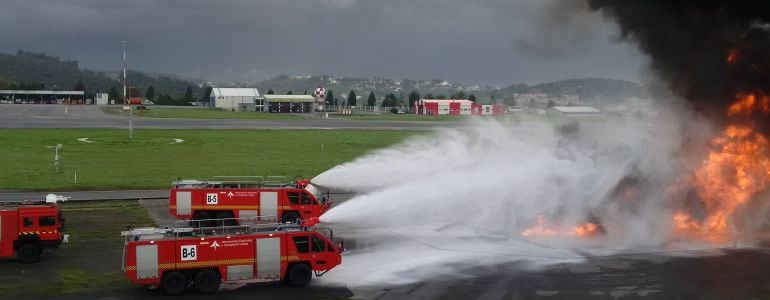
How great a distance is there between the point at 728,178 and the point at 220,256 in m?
29.1

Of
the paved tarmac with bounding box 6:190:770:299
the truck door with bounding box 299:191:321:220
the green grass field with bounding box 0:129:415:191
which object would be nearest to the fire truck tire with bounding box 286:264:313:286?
the paved tarmac with bounding box 6:190:770:299

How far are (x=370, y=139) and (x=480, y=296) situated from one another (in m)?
76.7

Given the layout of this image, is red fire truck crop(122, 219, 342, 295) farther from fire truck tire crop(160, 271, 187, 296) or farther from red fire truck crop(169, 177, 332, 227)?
red fire truck crop(169, 177, 332, 227)

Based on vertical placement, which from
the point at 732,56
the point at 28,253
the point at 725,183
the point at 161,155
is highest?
the point at 732,56

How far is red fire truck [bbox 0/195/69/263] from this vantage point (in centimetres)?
3419

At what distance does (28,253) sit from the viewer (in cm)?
3425

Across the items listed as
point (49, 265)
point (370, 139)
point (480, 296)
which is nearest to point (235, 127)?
point (370, 139)

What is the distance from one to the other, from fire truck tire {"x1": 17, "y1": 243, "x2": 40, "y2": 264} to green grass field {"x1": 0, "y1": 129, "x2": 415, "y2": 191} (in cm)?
2495

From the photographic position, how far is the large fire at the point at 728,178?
4103 centimetres

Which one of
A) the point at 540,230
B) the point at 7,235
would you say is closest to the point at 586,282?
the point at 540,230

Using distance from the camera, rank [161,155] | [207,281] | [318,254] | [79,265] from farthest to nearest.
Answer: [161,155]
[79,265]
[318,254]
[207,281]

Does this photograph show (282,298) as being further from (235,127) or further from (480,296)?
(235,127)

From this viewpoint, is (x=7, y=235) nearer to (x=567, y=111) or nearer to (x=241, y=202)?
(x=241, y=202)

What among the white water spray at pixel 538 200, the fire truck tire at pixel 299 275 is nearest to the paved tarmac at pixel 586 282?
the fire truck tire at pixel 299 275
